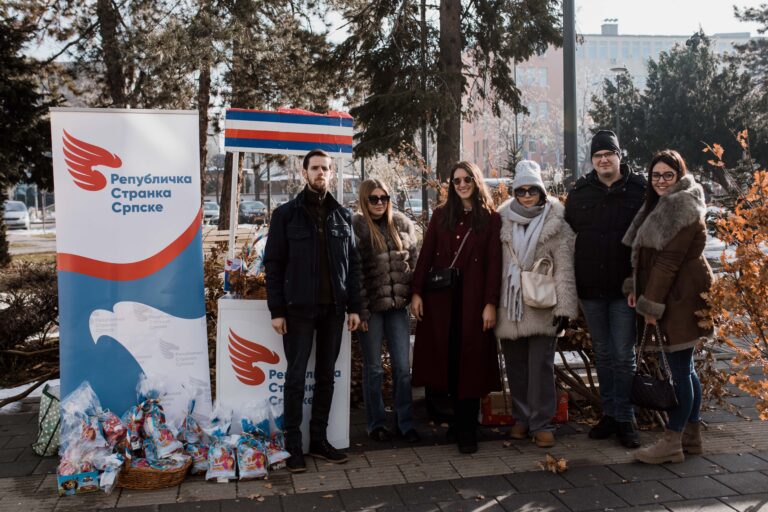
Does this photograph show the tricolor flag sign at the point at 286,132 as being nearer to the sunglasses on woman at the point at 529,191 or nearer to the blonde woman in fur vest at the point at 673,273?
the sunglasses on woman at the point at 529,191

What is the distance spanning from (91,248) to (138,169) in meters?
0.57

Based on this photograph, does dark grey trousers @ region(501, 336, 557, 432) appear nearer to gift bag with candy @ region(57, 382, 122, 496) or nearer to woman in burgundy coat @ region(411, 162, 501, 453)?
woman in burgundy coat @ region(411, 162, 501, 453)

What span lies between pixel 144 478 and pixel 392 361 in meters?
1.78

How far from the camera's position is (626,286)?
4.61 m

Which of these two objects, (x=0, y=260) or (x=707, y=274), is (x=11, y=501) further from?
(x=0, y=260)

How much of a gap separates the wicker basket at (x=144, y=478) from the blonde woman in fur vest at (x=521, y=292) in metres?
2.25


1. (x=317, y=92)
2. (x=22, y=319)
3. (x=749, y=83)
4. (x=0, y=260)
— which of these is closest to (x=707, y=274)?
(x=22, y=319)

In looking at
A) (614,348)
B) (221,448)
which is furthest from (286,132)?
(614,348)

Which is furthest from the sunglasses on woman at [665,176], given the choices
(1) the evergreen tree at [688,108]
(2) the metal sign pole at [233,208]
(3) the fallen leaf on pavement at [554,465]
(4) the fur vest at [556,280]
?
(1) the evergreen tree at [688,108]

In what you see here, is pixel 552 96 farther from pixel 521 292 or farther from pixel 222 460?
pixel 222 460

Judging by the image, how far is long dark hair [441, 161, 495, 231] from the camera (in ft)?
15.5

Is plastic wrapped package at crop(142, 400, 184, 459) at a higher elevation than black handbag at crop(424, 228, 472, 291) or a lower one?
lower

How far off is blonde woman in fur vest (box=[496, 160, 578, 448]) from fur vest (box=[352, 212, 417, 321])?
0.67 metres

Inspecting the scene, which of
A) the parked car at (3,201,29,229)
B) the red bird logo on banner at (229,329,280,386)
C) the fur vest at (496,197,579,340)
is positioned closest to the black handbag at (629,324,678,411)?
the fur vest at (496,197,579,340)
